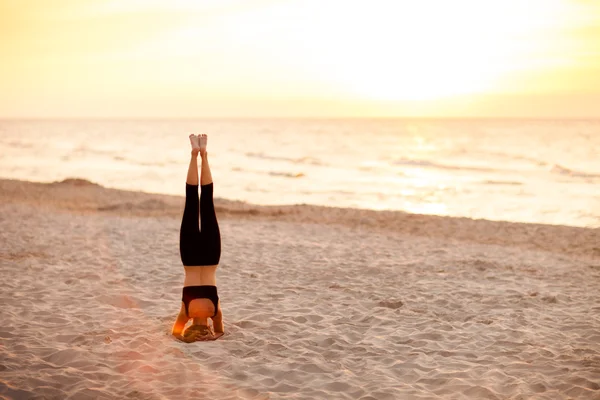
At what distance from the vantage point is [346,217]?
1711 centimetres

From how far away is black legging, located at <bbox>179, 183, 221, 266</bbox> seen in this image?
5891 millimetres

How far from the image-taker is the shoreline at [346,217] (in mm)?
14023

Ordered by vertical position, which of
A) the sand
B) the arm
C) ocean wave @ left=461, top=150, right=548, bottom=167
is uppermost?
ocean wave @ left=461, top=150, right=548, bottom=167

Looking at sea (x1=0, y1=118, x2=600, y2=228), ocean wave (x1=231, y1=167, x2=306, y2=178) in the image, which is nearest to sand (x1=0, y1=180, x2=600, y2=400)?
sea (x1=0, y1=118, x2=600, y2=228)

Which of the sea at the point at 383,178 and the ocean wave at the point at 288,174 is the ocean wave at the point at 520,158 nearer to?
the sea at the point at 383,178

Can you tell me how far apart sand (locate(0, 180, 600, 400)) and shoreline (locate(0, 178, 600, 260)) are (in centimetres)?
30

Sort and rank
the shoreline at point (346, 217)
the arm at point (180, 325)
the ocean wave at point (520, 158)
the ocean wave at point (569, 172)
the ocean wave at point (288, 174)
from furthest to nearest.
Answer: the ocean wave at point (520, 158) → the ocean wave at point (288, 174) → the ocean wave at point (569, 172) → the shoreline at point (346, 217) → the arm at point (180, 325)

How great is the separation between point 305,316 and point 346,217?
1014cm

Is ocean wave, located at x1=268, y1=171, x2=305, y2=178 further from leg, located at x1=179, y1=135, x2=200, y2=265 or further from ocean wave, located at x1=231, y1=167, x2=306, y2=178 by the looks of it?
leg, located at x1=179, y1=135, x2=200, y2=265

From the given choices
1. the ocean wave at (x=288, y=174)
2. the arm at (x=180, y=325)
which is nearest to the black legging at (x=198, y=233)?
the arm at (x=180, y=325)

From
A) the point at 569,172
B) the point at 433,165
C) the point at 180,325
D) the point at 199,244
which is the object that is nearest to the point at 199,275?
the point at 199,244

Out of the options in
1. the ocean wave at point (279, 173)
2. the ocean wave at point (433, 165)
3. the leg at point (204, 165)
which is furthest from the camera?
the ocean wave at point (433, 165)

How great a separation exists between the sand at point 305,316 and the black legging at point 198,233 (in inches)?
41.0

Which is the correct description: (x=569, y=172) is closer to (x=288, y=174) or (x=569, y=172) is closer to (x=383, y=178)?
(x=383, y=178)
